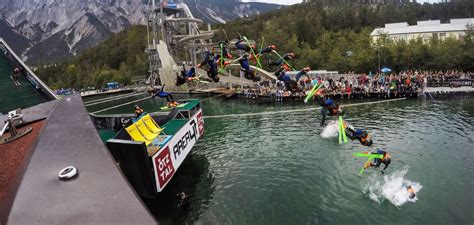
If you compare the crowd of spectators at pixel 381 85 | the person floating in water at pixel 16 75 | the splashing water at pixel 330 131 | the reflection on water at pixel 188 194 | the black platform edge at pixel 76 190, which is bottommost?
the reflection on water at pixel 188 194

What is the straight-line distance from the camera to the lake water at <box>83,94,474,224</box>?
16.5 meters

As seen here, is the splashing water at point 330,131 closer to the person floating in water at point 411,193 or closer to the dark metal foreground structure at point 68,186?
the person floating in water at point 411,193

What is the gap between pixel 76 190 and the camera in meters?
3.90

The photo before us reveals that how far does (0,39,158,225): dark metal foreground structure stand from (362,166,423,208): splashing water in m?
16.5

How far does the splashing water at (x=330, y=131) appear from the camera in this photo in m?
30.8

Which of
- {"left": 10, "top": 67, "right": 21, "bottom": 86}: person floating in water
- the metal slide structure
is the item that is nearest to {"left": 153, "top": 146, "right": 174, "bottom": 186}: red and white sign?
{"left": 10, "top": 67, "right": 21, "bottom": 86}: person floating in water

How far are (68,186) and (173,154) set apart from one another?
14890 millimetres

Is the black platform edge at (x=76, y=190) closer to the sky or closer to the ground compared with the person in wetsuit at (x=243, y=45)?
closer to the ground

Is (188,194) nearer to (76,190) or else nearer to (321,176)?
(321,176)

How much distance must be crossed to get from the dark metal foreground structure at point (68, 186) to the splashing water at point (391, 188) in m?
16.5

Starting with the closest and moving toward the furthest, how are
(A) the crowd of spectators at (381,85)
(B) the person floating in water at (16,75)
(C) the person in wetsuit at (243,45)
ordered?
(C) the person in wetsuit at (243,45)
(B) the person floating in water at (16,75)
(A) the crowd of spectators at (381,85)

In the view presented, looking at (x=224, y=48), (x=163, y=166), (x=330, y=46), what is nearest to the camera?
(x=163, y=166)

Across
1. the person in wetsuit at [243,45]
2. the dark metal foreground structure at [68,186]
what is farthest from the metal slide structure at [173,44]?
the dark metal foreground structure at [68,186]

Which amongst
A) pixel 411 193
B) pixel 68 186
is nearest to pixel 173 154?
pixel 411 193
